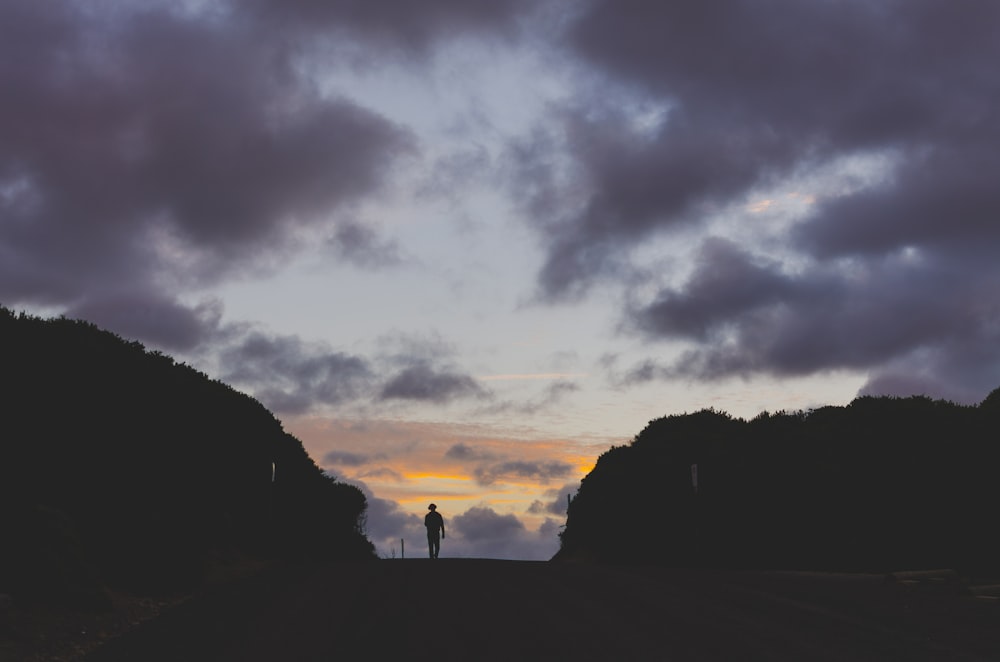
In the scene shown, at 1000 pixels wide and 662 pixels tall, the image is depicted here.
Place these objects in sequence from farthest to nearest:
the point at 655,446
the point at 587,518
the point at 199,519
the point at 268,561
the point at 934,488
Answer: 1. the point at 587,518
2. the point at 655,446
3. the point at 268,561
4. the point at 934,488
5. the point at 199,519

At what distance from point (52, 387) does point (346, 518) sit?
29.8 metres

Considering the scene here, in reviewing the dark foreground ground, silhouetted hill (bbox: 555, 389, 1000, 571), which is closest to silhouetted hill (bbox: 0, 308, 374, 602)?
the dark foreground ground

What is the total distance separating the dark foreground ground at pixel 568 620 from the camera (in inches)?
526

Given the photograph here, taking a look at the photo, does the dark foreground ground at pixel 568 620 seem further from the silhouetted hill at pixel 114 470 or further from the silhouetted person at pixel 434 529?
the silhouetted person at pixel 434 529

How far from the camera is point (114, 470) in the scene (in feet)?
72.2

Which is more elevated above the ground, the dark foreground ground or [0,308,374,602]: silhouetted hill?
[0,308,374,602]: silhouetted hill

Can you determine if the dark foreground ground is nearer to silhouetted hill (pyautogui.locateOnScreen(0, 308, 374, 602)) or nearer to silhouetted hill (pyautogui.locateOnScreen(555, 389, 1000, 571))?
silhouetted hill (pyautogui.locateOnScreen(0, 308, 374, 602))

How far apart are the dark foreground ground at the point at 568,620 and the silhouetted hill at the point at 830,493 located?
5554 mm

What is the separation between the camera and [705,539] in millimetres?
31188

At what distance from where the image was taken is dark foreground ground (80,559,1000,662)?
13352 millimetres

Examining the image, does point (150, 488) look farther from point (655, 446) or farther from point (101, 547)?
point (655, 446)

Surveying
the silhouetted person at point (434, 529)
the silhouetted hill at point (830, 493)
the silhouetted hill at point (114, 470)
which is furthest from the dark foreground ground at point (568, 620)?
the silhouetted person at point (434, 529)

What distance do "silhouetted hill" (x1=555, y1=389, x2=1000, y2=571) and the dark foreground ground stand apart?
5.55 metres

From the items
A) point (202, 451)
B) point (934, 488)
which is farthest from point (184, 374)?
point (934, 488)
